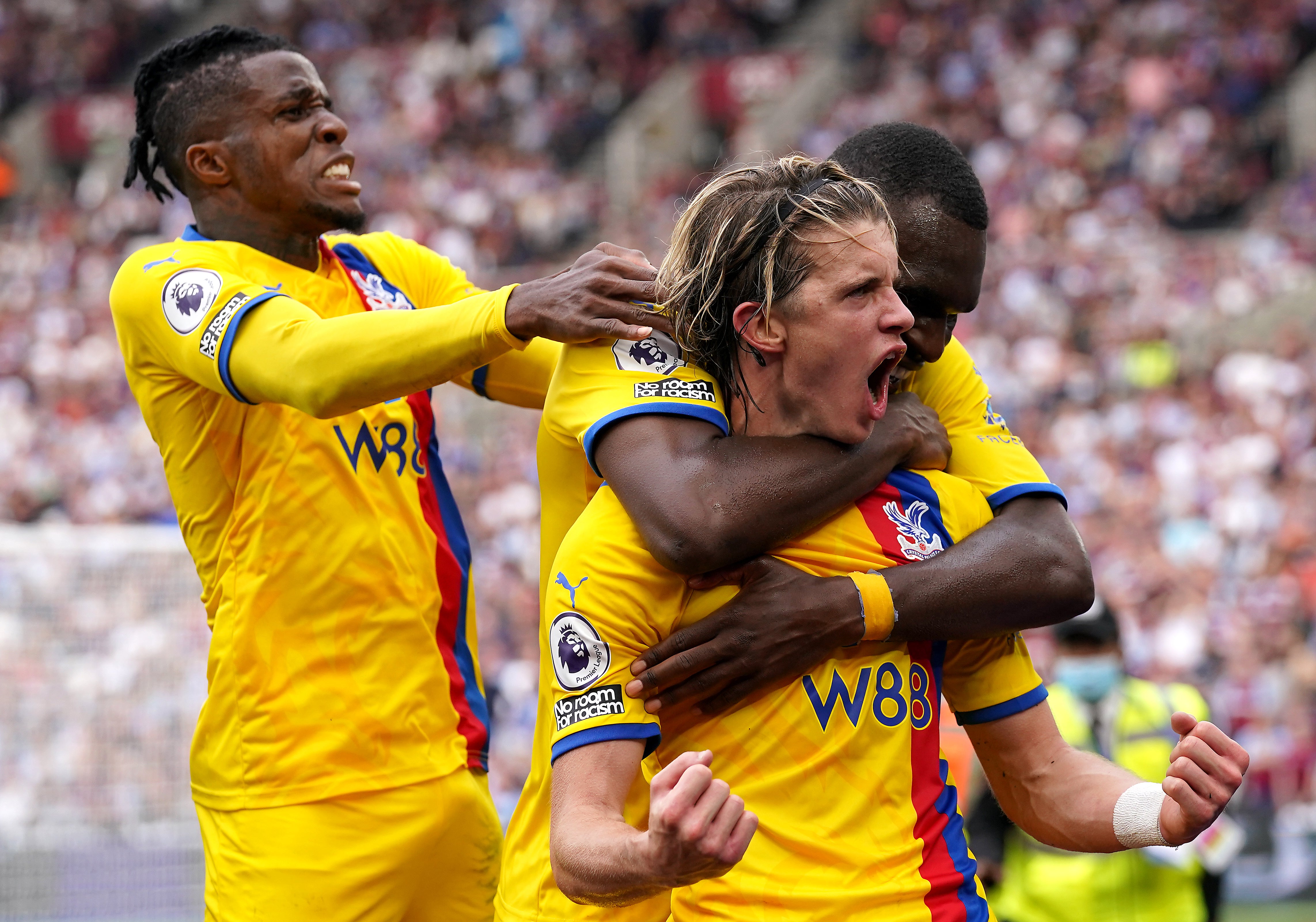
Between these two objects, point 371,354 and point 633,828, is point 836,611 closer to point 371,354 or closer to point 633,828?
point 633,828

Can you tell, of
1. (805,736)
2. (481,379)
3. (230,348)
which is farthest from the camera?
(481,379)

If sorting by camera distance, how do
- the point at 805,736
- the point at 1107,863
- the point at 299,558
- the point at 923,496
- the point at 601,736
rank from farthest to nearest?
the point at 1107,863 < the point at 299,558 < the point at 923,496 < the point at 805,736 < the point at 601,736

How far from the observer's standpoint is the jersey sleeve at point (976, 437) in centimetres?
295

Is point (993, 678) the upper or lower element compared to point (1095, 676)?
upper

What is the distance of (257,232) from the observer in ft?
12.3

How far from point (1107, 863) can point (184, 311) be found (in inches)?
A: 166

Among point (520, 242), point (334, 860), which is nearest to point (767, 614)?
point (334, 860)

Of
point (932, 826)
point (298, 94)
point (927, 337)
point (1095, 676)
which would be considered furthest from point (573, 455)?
point (1095, 676)

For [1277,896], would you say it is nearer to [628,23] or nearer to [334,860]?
[334,860]

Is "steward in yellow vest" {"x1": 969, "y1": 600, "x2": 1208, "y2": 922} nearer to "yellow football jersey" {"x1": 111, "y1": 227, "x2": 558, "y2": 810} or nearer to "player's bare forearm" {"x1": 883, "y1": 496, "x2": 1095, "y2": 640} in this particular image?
"yellow football jersey" {"x1": 111, "y1": 227, "x2": 558, "y2": 810}

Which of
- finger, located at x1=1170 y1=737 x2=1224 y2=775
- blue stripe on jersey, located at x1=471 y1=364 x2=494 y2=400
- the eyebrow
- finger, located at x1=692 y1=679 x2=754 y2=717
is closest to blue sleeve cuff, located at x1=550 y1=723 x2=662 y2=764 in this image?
finger, located at x1=692 y1=679 x2=754 y2=717

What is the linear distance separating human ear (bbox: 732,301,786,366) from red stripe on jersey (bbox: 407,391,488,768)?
1.19 metres

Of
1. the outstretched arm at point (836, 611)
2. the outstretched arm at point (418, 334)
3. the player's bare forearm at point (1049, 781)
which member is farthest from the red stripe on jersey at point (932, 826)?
the outstretched arm at point (418, 334)

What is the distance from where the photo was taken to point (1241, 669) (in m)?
11.3
